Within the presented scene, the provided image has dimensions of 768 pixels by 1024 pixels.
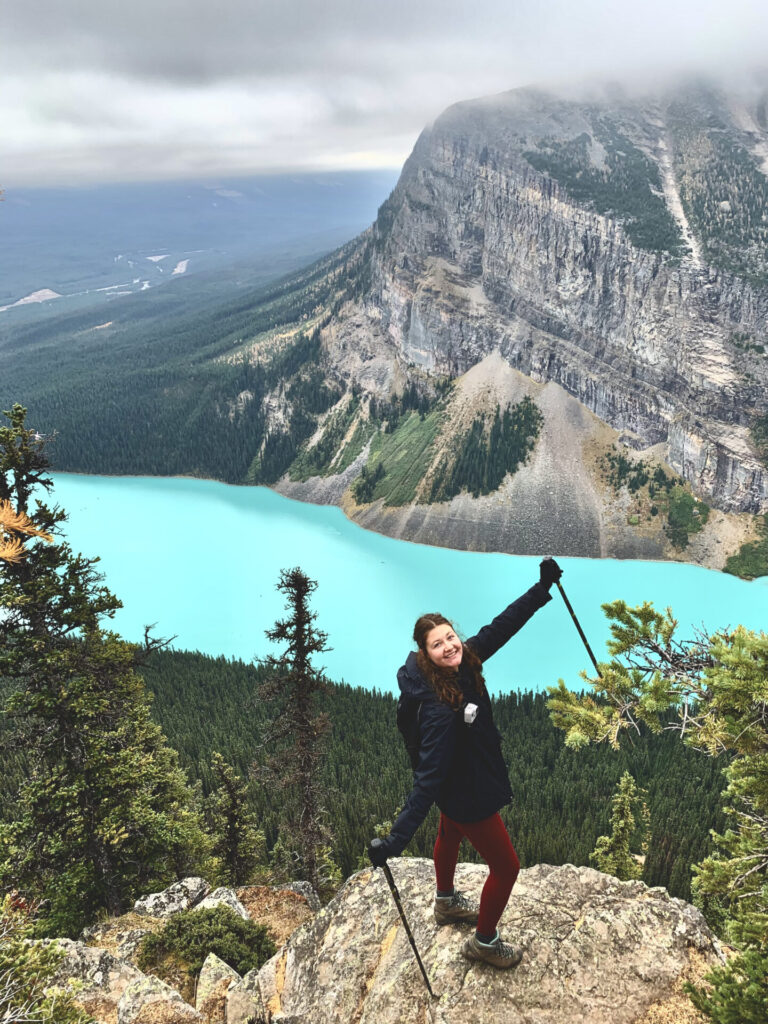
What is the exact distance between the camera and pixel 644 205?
103875 millimetres

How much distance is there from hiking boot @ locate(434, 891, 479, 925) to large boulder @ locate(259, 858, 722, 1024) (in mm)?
132

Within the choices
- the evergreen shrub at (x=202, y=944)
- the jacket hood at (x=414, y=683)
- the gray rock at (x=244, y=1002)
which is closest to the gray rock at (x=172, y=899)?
the evergreen shrub at (x=202, y=944)

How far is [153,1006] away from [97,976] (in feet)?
6.61

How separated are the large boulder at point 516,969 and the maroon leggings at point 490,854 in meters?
0.83

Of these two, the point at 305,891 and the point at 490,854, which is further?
the point at 305,891

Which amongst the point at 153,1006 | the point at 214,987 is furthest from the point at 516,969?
the point at 214,987

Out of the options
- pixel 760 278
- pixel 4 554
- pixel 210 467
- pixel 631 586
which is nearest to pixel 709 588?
pixel 631 586

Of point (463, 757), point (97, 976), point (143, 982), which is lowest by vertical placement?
point (97, 976)

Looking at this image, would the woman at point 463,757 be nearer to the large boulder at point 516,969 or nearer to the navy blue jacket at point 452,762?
the navy blue jacket at point 452,762

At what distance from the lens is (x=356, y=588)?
83688 millimetres

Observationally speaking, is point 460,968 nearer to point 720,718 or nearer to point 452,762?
point 452,762

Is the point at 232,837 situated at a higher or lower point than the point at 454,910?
lower

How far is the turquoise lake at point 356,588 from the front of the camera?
226ft

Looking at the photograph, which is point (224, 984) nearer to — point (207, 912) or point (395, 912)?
point (207, 912)
